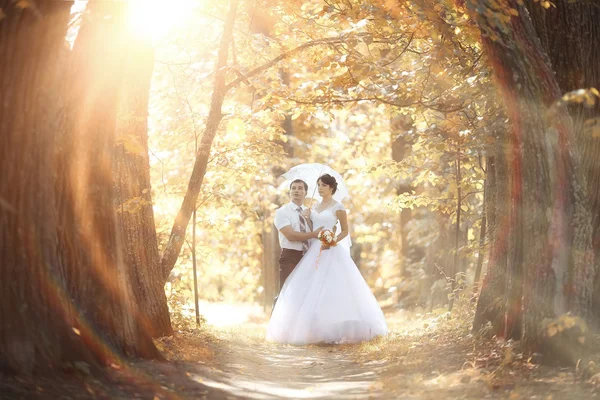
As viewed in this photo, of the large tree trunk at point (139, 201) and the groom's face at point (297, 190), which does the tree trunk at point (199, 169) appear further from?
the groom's face at point (297, 190)

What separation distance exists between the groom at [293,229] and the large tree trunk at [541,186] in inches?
226

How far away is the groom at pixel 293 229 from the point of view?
13.2 metres

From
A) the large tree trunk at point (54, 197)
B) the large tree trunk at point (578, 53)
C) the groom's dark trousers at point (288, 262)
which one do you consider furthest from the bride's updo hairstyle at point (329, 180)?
the large tree trunk at point (54, 197)

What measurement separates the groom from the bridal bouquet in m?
0.27

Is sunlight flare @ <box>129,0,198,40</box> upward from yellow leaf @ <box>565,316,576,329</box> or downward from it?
upward

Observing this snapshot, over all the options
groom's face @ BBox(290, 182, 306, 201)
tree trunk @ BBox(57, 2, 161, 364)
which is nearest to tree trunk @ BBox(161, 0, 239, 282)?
groom's face @ BBox(290, 182, 306, 201)

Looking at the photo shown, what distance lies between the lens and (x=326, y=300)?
486 inches

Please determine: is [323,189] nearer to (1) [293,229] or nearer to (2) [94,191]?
(1) [293,229]

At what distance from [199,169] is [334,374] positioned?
14.2 feet

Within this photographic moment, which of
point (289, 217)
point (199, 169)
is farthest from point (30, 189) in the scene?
point (289, 217)

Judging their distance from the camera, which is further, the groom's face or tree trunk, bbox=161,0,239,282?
the groom's face

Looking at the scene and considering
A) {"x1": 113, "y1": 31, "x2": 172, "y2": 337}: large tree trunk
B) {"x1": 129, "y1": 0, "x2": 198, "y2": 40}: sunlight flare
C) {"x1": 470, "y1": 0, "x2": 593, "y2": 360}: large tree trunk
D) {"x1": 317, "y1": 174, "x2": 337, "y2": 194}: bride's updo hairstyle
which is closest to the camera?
{"x1": 470, "y1": 0, "x2": 593, "y2": 360}: large tree trunk

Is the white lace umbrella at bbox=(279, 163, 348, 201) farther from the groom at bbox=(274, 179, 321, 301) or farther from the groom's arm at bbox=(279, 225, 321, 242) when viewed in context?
the groom's arm at bbox=(279, 225, 321, 242)

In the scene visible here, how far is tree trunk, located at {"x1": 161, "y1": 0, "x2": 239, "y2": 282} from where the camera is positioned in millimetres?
11672
